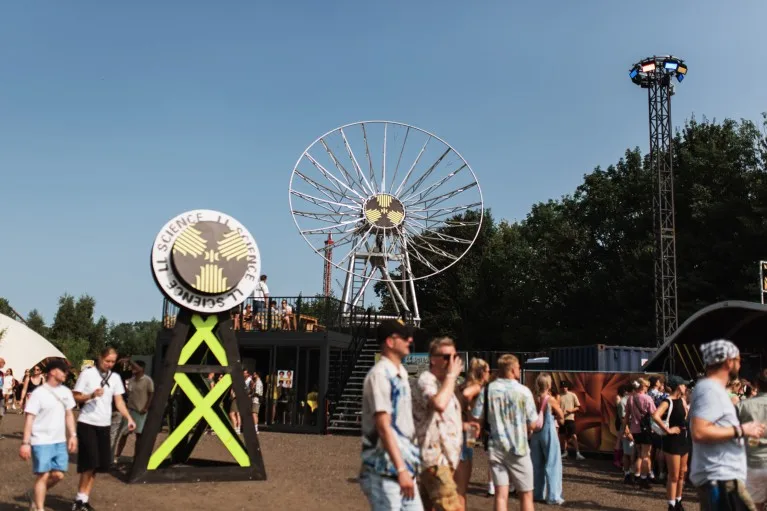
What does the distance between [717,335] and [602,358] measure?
5261 mm

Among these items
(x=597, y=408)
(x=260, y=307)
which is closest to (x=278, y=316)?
(x=260, y=307)

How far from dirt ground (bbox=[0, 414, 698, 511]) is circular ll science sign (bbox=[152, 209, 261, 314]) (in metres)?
2.52

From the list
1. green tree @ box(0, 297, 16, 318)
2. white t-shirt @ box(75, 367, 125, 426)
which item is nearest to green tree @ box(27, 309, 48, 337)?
green tree @ box(0, 297, 16, 318)

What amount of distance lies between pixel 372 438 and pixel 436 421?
1.12 m

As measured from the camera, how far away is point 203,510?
9.08 metres

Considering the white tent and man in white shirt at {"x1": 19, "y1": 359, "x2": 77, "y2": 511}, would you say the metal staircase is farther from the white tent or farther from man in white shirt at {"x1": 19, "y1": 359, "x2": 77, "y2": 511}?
the white tent

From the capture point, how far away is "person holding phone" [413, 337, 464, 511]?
17.7 ft

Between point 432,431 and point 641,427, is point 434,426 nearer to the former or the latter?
point 432,431

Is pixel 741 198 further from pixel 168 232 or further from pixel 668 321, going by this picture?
pixel 168 232

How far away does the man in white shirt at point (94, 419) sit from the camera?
8.52 m

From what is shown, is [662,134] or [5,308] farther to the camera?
[5,308]

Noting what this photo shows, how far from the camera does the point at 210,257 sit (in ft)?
36.7

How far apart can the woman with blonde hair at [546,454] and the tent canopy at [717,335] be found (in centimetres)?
871

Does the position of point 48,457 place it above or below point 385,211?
below
